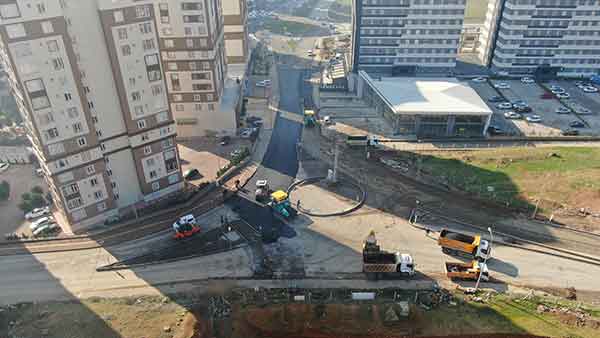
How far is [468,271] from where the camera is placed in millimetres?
51125

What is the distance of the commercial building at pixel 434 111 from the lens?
3337 inches

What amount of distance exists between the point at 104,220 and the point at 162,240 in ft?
34.1

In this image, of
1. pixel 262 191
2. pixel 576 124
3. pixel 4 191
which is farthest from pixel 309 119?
pixel 576 124

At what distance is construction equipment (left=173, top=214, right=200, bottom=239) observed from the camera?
58406 mm

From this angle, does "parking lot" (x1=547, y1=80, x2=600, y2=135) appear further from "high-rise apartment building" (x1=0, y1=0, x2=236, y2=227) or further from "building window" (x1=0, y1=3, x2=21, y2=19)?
"building window" (x1=0, y1=3, x2=21, y2=19)

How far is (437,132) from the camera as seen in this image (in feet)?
288

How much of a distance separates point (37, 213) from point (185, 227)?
994 inches

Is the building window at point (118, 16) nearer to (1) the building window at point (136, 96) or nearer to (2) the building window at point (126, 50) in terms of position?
(2) the building window at point (126, 50)

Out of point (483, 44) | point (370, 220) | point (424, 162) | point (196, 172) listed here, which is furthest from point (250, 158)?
point (483, 44)

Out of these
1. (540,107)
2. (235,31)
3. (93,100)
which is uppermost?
(235,31)

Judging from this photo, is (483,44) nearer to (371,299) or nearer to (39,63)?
(371,299)

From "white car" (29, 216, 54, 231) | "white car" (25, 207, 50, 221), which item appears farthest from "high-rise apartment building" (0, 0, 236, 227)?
"white car" (25, 207, 50, 221)

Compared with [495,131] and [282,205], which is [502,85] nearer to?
[495,131]

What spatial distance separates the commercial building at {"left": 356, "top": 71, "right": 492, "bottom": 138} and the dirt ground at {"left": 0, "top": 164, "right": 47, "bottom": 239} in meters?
68.4
